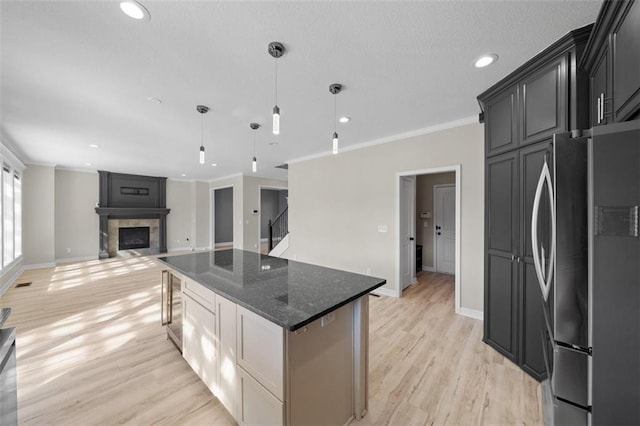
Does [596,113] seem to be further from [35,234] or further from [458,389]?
[35,234]

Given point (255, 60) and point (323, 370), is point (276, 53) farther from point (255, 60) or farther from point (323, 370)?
point (323, 370)

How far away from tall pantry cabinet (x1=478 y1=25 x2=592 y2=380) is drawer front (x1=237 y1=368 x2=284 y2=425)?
6.85 feet

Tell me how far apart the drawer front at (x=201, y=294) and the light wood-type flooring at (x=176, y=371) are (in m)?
0.73

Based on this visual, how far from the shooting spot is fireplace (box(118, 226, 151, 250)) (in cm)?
787

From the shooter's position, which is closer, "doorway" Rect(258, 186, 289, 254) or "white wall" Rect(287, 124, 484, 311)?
"white wall" Rect(287, 124, 484, 311)

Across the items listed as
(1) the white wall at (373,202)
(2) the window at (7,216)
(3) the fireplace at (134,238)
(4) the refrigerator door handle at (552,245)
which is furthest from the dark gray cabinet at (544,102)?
(3) the fireplace at (134,238)

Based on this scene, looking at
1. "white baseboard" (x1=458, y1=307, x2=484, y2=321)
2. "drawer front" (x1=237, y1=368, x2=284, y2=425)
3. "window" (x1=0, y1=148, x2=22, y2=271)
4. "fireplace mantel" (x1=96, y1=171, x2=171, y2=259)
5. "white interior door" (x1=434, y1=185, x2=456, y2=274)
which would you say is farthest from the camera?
"fireplace mantel" (x1=96, y1=171, x2=171, y2=259)

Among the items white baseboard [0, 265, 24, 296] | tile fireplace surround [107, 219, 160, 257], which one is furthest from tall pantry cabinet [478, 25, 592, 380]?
tile fireplace surround [107, 219, 160, 257]

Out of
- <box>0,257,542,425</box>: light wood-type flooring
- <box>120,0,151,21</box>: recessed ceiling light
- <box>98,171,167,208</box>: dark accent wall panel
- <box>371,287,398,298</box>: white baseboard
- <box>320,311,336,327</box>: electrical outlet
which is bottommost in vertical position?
<box>0,257,542,425</box>: light wood-type flooring

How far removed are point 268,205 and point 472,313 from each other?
9204mm

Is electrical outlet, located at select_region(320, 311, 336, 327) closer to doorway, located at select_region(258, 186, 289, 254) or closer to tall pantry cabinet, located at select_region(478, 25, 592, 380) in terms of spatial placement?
tall pantry cabinet, located at select_region(478, 25, 592, 380)

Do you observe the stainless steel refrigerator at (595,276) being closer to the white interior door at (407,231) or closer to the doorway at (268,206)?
the white interior door at (407,231)

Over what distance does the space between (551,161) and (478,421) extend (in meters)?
1.77

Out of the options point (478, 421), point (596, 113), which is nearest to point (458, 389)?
point (478, 421)
